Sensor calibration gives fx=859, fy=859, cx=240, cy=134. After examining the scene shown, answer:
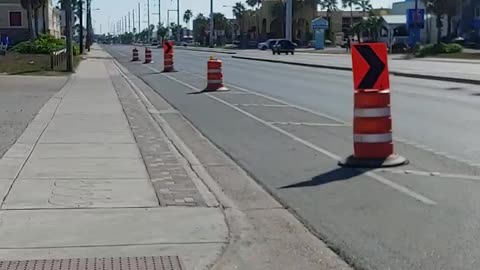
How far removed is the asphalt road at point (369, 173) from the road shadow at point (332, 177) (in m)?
0.01

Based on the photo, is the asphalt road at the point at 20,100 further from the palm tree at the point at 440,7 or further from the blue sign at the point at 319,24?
the blue sign at the point at 319,24

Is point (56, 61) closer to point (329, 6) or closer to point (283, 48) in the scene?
point (283, 48)

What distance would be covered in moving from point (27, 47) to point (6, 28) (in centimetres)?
4402

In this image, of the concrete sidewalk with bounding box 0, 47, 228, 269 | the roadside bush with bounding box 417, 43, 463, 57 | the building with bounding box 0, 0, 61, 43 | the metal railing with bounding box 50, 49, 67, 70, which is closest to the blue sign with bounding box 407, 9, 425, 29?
the roadside bush with bounding box 417, 43, 463, 57

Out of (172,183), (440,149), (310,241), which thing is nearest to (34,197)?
(172,183)

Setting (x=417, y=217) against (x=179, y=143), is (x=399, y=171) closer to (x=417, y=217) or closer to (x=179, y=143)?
(x=417, y=217)

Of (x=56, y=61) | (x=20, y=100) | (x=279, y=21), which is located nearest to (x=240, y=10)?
(x=279, y=21)

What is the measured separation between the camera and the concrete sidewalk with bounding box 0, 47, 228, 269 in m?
7.10

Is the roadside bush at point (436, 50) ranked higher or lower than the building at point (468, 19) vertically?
lower

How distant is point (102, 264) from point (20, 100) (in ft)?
58.4

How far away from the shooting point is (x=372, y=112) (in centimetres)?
1142

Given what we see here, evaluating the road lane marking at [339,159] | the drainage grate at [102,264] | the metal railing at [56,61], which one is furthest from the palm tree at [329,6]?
the drainage grate at [102,264]

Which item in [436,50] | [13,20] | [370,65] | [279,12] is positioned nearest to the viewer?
[370,65]

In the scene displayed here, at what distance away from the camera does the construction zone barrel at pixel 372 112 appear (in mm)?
11406
